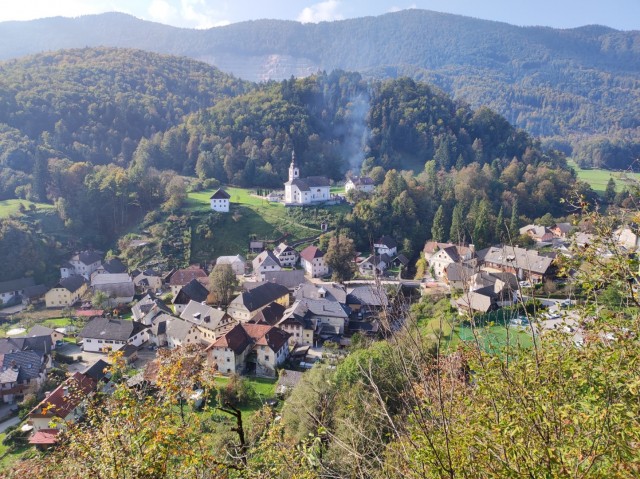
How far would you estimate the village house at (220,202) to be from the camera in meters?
43.8

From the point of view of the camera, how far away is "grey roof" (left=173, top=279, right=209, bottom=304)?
30.3 meters

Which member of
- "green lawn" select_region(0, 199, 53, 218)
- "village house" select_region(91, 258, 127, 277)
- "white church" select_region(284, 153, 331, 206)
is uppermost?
"white church" select_region(284, 153, 331, 206)

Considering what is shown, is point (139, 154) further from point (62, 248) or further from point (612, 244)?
point (612, 244)

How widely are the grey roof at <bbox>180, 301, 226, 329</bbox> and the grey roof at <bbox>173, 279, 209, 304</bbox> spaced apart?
5.79 ft

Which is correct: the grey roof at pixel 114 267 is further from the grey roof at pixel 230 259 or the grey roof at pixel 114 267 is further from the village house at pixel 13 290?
the grey roof at pixel 230 259

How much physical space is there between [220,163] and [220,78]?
5089 cm

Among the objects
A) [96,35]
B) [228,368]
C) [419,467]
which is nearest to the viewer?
[419,467]

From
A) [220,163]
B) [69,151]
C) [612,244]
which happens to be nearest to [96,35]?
[69,151]

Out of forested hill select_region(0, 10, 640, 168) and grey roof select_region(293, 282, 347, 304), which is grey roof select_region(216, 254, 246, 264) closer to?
grey roof select_region(293, 282, 347, 304)

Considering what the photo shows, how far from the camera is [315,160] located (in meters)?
61.4

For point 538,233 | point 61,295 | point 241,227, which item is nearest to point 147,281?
point 61,295

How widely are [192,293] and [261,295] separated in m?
5.08

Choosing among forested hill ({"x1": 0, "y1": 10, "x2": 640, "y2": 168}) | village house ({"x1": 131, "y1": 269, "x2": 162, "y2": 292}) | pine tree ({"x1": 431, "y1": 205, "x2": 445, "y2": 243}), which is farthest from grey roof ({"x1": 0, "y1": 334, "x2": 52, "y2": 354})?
forested hill ({"x1": 0, "y1": 10, "x2": 640, "y2": 168})

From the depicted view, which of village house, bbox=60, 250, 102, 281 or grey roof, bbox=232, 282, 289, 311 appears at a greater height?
grey roof, bbox=232, 282, 289, 311
